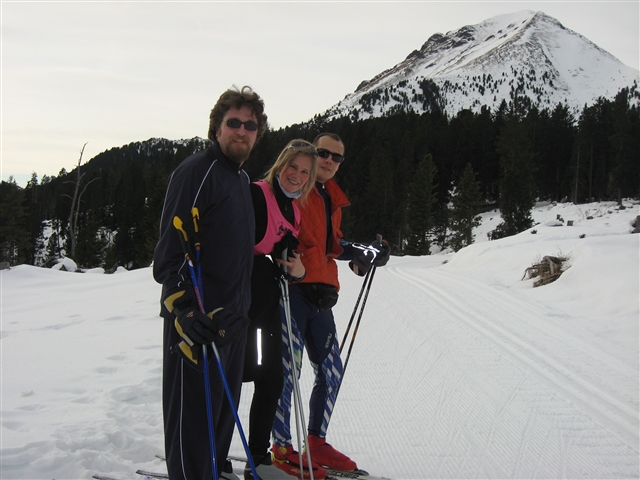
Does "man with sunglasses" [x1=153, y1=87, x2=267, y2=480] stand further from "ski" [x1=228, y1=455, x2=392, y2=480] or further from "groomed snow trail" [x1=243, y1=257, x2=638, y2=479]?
"groomed snow trail" [x1=243, y1=257, x2=638, y2=479]

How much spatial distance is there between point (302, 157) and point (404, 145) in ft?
162

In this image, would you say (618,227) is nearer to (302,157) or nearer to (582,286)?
(582,286)

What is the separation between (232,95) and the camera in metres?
2.34

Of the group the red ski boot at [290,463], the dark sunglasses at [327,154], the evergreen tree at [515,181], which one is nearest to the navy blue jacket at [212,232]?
the dark sunglasses at [327,154]

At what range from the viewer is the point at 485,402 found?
4.08 m

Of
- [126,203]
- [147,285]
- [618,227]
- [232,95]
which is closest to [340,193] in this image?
[232,95]

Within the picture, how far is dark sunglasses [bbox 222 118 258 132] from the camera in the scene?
7.63 feet

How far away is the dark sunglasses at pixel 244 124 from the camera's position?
2326 mm

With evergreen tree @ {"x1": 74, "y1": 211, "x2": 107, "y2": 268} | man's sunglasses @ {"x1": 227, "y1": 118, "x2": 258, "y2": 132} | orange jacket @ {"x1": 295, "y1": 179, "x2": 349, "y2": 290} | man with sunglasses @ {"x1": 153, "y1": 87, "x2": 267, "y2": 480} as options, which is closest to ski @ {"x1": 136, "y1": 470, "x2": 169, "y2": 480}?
man with sunglasses @ {"x1": 153, "y1": 87, "x2": 267, "y2": 480}

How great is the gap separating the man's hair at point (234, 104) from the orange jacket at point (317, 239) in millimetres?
687

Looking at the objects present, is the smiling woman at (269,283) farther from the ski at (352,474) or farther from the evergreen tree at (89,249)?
the evergreen tree at (89,249)

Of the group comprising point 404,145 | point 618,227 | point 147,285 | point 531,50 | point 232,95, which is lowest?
point 147,285

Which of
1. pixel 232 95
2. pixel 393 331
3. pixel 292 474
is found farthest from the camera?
pixel 393 331

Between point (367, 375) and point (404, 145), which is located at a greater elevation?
point (404, 145)
